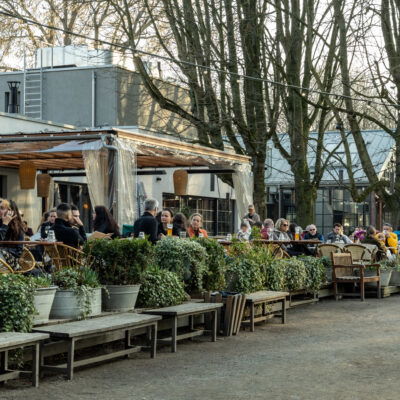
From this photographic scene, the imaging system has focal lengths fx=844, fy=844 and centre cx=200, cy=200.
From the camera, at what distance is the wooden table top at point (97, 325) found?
789 cm

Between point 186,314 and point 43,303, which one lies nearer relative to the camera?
point 43,303

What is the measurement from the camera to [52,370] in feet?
26.5

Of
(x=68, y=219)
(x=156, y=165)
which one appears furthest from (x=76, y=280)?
(x=156, y=165)

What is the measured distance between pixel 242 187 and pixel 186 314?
1144cm

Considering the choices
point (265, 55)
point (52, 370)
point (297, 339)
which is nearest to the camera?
point (52, 370)

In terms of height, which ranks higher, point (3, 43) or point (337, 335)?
point (3, 43)

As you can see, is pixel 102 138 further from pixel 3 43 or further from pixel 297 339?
pixel 3 43

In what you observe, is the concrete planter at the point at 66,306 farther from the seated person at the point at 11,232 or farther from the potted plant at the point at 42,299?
the seated person at the point at 11,232

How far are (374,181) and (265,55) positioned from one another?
4.93m

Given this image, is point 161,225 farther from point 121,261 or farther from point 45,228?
point 121,261

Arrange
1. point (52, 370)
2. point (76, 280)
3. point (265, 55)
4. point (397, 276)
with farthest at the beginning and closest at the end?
1. point (265, 55)
2. point (397, 276)
3. point (76, 280)
4. point (52, 370)

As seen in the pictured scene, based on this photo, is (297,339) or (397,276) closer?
(297,339)

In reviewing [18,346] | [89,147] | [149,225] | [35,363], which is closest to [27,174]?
[89,147]

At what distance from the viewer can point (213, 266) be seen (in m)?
12.1
